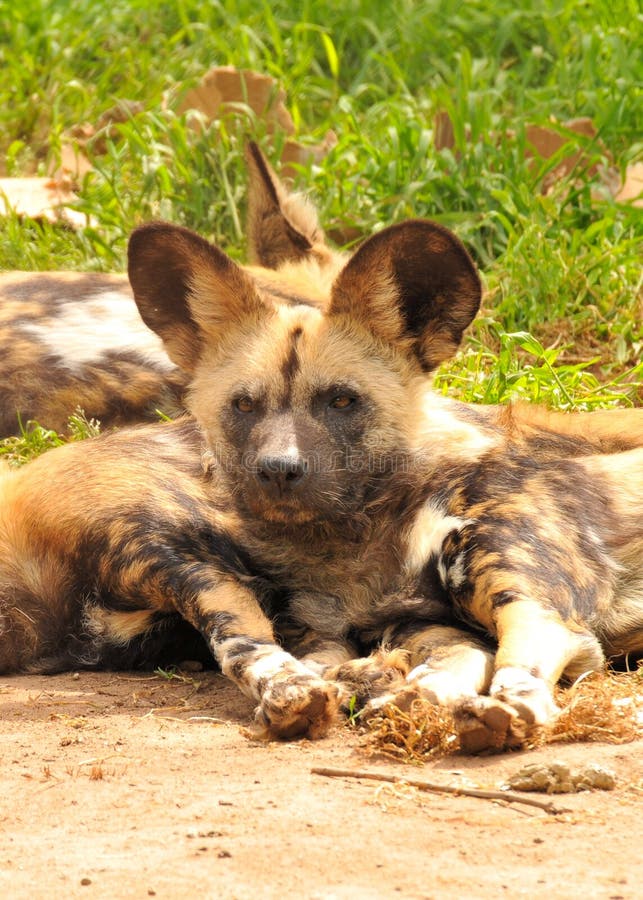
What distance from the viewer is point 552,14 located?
21.6 feet

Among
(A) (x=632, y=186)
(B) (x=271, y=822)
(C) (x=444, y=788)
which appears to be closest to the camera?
(B) (x=271, y=822)

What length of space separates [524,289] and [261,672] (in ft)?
8.21

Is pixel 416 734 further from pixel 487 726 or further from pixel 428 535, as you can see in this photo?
pixel 428 535

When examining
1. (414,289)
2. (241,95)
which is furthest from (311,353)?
(241,95)

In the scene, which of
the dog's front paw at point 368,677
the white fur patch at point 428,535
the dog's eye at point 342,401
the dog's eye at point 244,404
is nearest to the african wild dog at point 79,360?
the dog's eye at point 244,404

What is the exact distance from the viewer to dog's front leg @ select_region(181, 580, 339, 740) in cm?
276

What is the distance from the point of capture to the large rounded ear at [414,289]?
3.42m

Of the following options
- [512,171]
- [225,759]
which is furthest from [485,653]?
[512,171]

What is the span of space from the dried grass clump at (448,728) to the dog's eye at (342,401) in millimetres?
867

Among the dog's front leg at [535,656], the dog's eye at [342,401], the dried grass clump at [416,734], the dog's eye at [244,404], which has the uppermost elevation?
the dog's eye at [342,401]

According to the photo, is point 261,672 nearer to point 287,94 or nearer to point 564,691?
point 564,691

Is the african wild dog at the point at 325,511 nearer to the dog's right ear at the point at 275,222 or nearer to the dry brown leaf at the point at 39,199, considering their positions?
the dog's right ear at the point at 275,222

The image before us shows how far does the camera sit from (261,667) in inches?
117

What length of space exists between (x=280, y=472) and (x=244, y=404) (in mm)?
351
